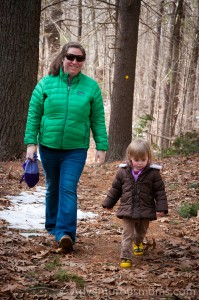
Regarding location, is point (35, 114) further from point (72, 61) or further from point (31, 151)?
point (72, 61)

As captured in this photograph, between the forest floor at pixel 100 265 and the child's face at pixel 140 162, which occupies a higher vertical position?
the child's face at pixel 140 162

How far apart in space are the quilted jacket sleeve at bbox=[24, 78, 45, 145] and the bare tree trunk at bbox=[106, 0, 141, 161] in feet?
28.0

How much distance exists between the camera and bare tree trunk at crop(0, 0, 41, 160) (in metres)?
10.3

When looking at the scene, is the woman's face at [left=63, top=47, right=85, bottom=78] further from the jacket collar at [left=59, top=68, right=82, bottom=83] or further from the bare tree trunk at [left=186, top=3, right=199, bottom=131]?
the bare tree trunk at [left=186, top=3, right=199, bottom=131]

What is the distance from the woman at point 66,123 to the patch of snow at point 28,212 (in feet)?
4.45

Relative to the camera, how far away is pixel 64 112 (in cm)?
525

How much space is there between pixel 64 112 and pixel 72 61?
0.61 m

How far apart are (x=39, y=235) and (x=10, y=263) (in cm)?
143

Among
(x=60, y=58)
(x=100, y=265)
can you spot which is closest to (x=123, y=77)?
(x=60, y=58)

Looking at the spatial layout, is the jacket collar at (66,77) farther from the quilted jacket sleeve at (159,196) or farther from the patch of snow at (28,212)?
the patch of snow at (28,212)

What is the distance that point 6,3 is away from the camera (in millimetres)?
10188

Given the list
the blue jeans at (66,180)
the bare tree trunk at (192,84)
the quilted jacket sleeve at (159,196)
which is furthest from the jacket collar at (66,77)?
the bare tree trunk at (192,84)

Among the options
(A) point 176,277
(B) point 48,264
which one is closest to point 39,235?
(B) point 48,264

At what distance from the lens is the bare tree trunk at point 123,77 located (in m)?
13.4
